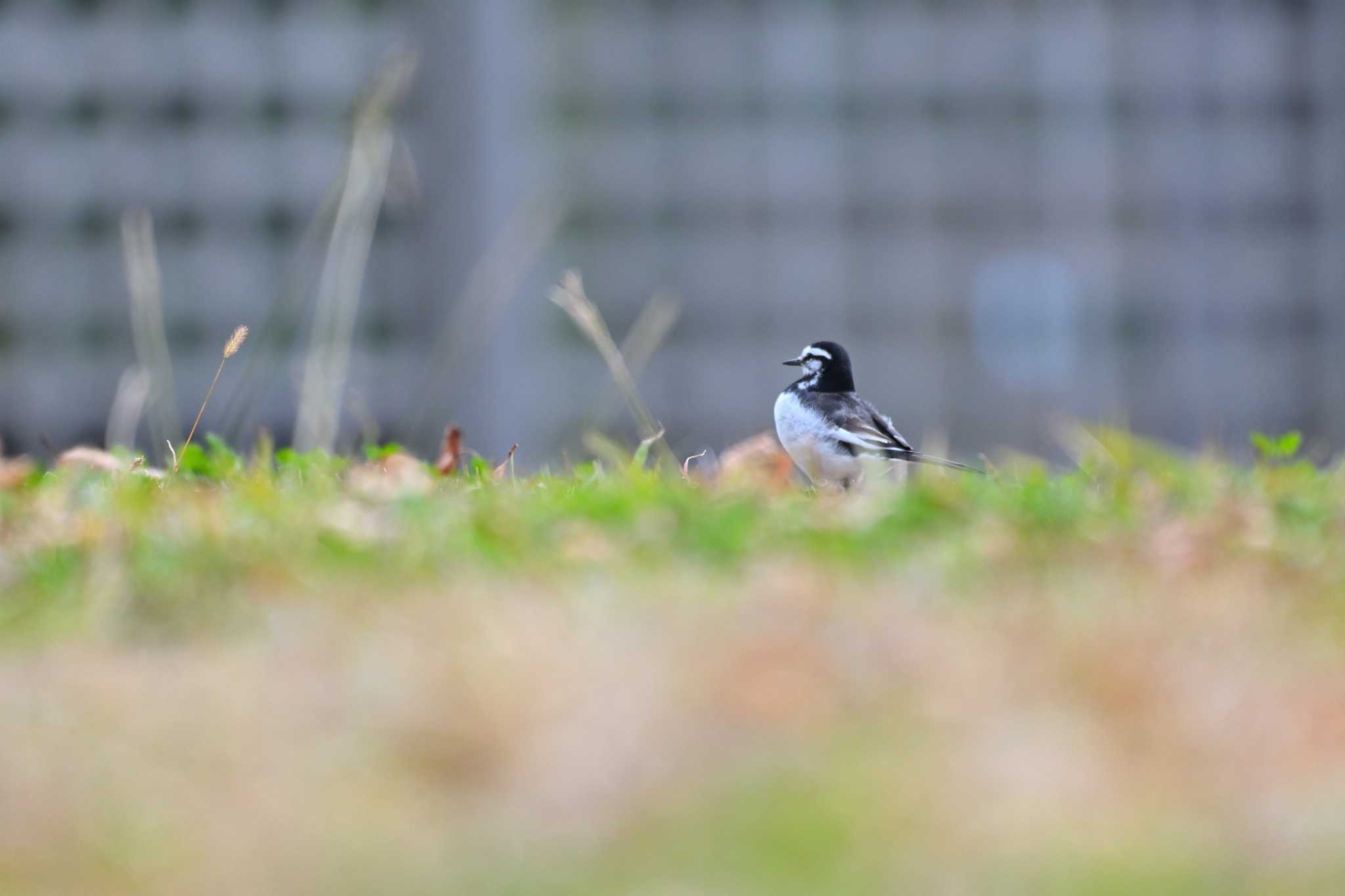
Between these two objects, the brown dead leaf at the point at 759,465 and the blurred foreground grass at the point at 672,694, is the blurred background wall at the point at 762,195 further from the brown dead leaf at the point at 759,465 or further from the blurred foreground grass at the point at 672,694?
the blurred foreground grass at the point at 672,694

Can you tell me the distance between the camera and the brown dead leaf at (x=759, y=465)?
4.79m

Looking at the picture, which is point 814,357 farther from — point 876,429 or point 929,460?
point 929,460

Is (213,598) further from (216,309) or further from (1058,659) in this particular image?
(216,309)

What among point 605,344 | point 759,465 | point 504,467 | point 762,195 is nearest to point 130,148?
point 762,195

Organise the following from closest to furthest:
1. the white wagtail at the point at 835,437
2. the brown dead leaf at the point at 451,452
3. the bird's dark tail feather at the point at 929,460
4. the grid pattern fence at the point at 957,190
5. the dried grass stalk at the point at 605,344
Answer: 1. the bird's dark tail feather at the point at 929,460
2. the dried grass stalk at the point at 605,344
3. the brown dead leaf at the point at 451,452
4. the white wagtail at the point at 835,437
5. the grid pattern fence at the point at 957,190

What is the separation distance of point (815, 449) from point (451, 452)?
1022 millimetres

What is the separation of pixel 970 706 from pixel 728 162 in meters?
58.8

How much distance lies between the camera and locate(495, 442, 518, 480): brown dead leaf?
513 cm

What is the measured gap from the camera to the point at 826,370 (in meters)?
6.03

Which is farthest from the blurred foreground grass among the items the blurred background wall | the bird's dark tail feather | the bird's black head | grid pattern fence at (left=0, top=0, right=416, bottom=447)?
grid pattern fence at (left=0, top=0, right=416, bottom=447)

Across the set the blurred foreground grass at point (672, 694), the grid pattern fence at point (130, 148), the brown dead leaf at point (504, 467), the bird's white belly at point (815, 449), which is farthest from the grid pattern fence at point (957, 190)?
the blurred foreground grass at point (672, 694)

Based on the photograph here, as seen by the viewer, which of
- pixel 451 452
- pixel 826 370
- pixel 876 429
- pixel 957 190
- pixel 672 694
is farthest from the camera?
pixel 957 190

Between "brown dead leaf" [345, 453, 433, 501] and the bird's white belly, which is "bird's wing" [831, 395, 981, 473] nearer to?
the bird's white belly

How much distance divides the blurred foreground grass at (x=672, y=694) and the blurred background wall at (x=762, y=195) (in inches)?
1851
